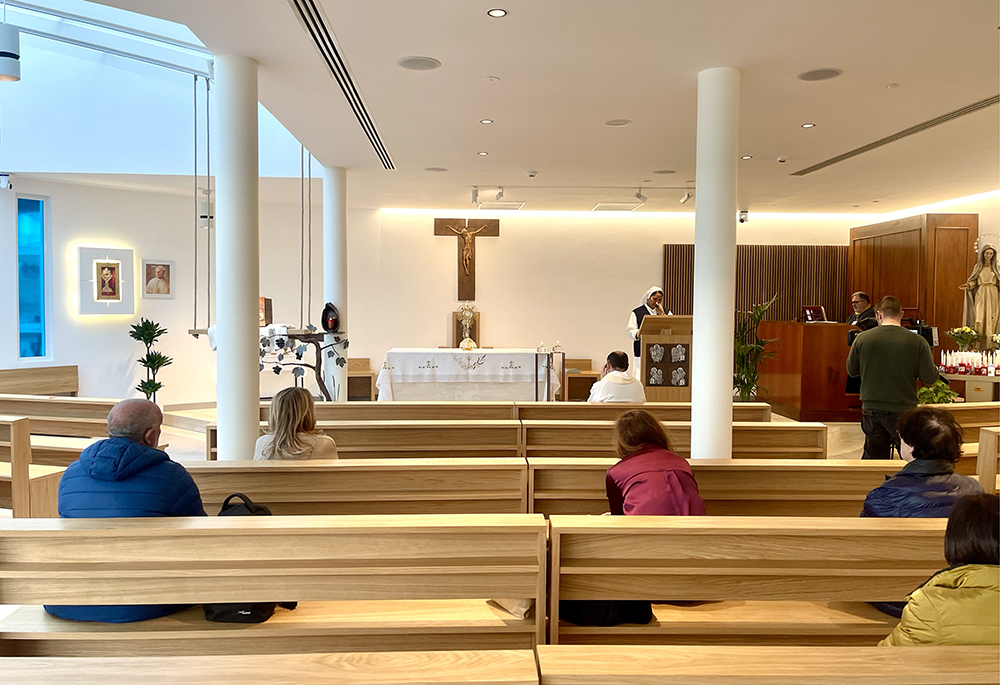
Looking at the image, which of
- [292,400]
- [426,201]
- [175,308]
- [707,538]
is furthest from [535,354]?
[707,538]

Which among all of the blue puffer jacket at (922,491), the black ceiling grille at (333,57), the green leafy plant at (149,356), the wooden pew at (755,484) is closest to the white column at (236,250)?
the black ceiling grille at (333,57)

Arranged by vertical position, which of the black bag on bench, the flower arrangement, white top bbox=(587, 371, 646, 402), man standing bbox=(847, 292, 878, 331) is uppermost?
man standing bbox=(847, 292, 878, 331)

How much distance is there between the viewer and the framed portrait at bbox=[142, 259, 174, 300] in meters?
10.2

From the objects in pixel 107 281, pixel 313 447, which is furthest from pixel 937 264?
pixel 107 281

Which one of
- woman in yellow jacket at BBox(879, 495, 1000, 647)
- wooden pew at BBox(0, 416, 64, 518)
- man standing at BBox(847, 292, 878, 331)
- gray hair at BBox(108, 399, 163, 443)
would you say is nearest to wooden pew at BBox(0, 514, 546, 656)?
gray hair at BBox(108, 399, 163, 443)

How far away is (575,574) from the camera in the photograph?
93.5 inches

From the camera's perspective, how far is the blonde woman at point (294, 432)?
12.3ft

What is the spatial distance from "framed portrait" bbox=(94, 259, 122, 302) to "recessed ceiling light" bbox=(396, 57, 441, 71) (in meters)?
6.88

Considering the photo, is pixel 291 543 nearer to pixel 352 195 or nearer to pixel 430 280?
pixel 352 195

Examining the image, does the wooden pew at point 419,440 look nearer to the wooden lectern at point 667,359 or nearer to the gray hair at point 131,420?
the gray hair at point 131,420

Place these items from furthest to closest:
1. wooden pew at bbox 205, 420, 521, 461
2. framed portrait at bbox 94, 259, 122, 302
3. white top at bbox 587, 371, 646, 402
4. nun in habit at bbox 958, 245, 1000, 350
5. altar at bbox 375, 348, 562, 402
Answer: framed portrait at bbox 94, 259, 122, 302 < altar at bbox 375, 348, 562, 402 < nun in habit at bbox 958, 245, 1000, 350 < white top at bbox 587, 371, 646, 402 < wooden pew at bbox 205, 420, 521, 461

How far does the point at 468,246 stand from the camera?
12133 mm

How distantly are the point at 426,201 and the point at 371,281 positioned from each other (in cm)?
184

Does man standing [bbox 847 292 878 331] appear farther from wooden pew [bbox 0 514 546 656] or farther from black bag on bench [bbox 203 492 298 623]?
black bag on bench [bbox 203 492 298 623]
